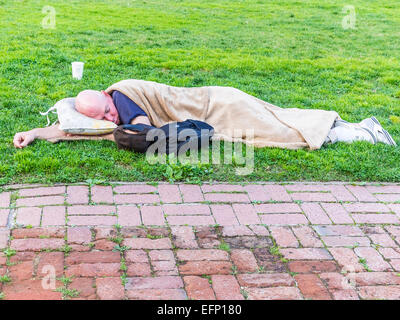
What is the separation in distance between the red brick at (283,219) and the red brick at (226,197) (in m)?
0.25

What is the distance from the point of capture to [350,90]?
6449 mm

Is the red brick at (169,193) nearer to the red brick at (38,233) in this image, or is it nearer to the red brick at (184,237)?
the red brick at (184,237)

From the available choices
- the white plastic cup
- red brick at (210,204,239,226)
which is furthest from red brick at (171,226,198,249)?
the white plastic cup

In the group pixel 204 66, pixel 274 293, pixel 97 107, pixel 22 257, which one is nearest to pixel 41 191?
pixel 22 257

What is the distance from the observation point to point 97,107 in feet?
14.5

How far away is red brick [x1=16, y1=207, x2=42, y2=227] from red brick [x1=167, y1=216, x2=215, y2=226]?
0.80m

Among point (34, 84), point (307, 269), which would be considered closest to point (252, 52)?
point (34, 84)

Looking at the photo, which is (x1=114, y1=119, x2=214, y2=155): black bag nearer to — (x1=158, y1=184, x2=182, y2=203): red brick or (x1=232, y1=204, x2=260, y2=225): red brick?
(x1=158, y1=184, x2=182, y2=203): red brick

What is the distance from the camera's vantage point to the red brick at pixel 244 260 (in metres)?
2.91

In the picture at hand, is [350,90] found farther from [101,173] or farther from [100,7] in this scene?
[100,7]

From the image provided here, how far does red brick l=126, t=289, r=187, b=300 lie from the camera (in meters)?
2.62

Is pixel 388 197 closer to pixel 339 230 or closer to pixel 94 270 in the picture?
pixel 339 230

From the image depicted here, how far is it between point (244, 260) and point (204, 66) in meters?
4.35

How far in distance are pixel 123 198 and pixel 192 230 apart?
586 millimetres
